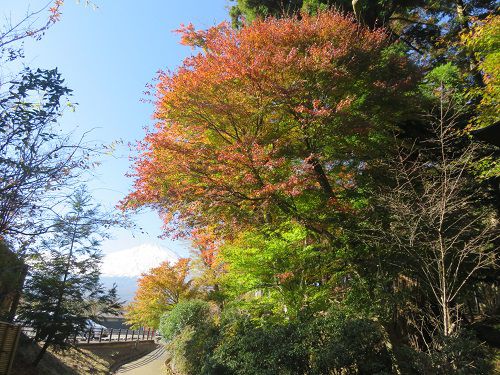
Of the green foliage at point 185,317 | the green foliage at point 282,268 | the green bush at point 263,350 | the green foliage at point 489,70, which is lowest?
the green bush at point 263,350

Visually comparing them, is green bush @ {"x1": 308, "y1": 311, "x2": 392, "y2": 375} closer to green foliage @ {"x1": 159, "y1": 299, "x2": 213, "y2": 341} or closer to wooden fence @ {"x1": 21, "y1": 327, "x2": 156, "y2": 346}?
green foliage @ {"x1": 159, "y1": 299, "x2": 213, "y2": 341}

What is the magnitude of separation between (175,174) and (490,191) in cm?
953

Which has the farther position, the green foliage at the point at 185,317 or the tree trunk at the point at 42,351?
the green foliage at the point at 185,317

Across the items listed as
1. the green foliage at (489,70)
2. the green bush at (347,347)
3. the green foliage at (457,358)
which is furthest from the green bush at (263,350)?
the green foliage at (489,70)

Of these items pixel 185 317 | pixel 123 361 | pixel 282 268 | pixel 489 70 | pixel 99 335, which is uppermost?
pixel 489 70

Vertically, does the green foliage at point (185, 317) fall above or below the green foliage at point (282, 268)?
below

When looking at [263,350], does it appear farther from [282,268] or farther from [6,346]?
[6,346]

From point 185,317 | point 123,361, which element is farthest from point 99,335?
point 185,317

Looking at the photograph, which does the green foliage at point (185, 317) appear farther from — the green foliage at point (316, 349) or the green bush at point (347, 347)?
the green bush at point (347, 347)

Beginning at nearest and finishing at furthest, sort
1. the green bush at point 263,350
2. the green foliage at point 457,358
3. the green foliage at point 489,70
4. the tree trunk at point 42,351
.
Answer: the green foliage at point 457,358
the green bush at point 263,350
the green foliage at point 489,70
the tree trunk at point 42,351

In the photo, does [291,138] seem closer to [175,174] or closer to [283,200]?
[283,200]

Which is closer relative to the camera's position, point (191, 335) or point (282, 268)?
point (282, 268)

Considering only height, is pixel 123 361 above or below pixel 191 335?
below

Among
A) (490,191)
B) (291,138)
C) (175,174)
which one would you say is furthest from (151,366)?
(490,191)
